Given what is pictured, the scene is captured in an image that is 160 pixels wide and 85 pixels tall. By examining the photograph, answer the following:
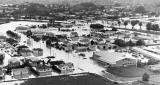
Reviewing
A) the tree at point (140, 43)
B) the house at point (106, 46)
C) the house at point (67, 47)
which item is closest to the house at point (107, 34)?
the tree at point (140, 43)

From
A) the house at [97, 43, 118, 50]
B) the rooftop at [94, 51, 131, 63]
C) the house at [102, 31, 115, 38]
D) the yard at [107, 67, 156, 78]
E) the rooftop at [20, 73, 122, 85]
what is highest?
the rooftop at [94, 51, 131, 63]

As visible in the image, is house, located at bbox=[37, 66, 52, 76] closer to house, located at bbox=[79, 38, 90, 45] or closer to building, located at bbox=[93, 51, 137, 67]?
building, located at bbox=[93, 51, 137, 67]

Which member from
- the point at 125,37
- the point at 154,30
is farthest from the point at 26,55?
the point at 154,30

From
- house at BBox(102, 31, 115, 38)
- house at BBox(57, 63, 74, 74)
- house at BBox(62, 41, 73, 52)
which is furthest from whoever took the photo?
house at BBox(102, 31, 115, 38)

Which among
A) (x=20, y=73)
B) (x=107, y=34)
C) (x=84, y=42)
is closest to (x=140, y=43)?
(x=84, y=42)

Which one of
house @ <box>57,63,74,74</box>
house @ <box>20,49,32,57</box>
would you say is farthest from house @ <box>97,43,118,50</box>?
house @ <box>57,63,74,74</box>

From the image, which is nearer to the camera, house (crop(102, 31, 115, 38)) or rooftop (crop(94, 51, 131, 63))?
rooftop (crop(94, 51, 131, 63))

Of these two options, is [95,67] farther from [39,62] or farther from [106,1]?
[106,1]

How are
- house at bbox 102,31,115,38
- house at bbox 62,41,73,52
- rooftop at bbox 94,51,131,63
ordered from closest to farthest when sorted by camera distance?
rooftop at bbox 94,51,131,63 < house at bbox 62,41,73,52 < house at bbox 102,31,115,38

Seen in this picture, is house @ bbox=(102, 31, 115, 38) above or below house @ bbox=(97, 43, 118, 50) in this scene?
below
